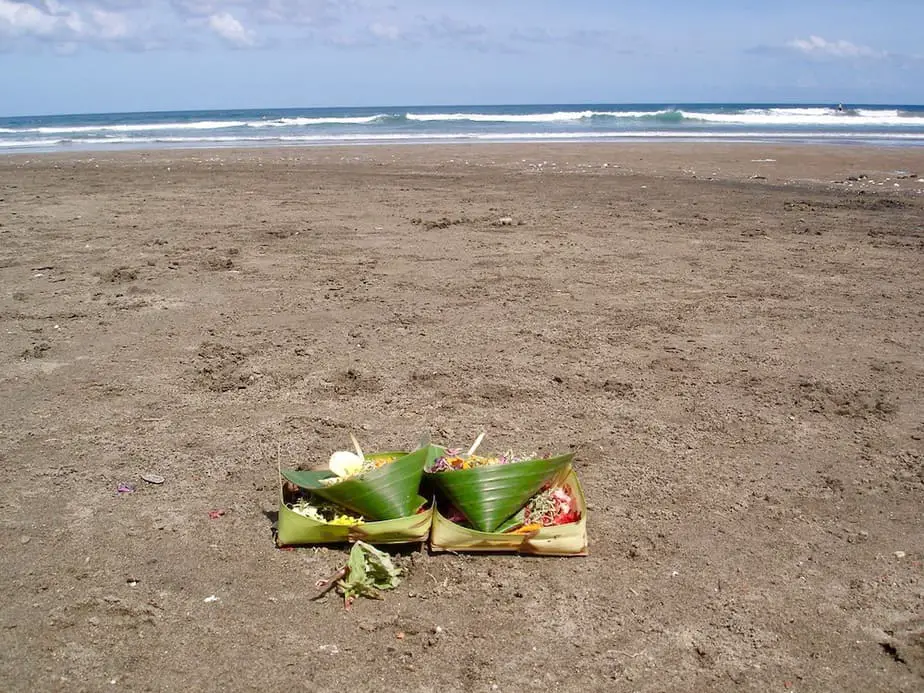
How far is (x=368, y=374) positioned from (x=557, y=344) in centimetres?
134

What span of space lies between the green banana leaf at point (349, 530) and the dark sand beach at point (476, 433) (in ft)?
0.22

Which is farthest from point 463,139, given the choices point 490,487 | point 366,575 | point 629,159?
point 366,575

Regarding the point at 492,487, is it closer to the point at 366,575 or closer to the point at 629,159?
the point at 366,575

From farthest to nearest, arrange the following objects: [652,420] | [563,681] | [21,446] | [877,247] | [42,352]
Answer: [877,247] → [42,352] → [652,420] → [21,446] → [563,681]

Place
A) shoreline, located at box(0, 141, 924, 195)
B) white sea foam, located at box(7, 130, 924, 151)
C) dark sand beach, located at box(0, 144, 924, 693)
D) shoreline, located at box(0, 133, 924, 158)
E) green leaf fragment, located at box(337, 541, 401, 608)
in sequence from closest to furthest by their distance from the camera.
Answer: dark sand beach, located at box(0, 144, 924, 693) < green leaf fragment, located at box(337, 541, 401, 608) < shoreline, located at box(0, 141, 924, 195) < shoreline, located at box(0, 133, 924, 158) < white sea foam, located at box(7, 130, 924, 151)

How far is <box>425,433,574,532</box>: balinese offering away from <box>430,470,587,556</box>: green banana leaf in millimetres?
67

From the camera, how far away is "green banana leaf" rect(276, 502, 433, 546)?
2.93 meters

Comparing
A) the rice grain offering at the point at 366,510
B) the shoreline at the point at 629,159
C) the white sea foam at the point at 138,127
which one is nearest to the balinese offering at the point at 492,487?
the rice grain offering at the point at 366,510

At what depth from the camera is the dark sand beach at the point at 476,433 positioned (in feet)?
8.35

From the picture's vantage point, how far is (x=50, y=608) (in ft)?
8.92

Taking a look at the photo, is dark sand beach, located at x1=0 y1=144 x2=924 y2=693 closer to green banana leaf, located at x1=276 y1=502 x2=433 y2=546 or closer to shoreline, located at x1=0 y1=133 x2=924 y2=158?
green banana leaf, located at x1=276 y1=502 x2=433 y2=546

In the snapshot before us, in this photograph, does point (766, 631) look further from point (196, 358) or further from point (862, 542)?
point (196, 358)

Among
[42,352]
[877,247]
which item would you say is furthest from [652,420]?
[877,247]

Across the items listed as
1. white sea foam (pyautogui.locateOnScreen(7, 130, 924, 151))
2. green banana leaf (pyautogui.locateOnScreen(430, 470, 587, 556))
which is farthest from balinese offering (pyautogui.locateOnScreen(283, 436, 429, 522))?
white sea foam (pyautogui.locateOnScreen(7, 130, 924, 151))
